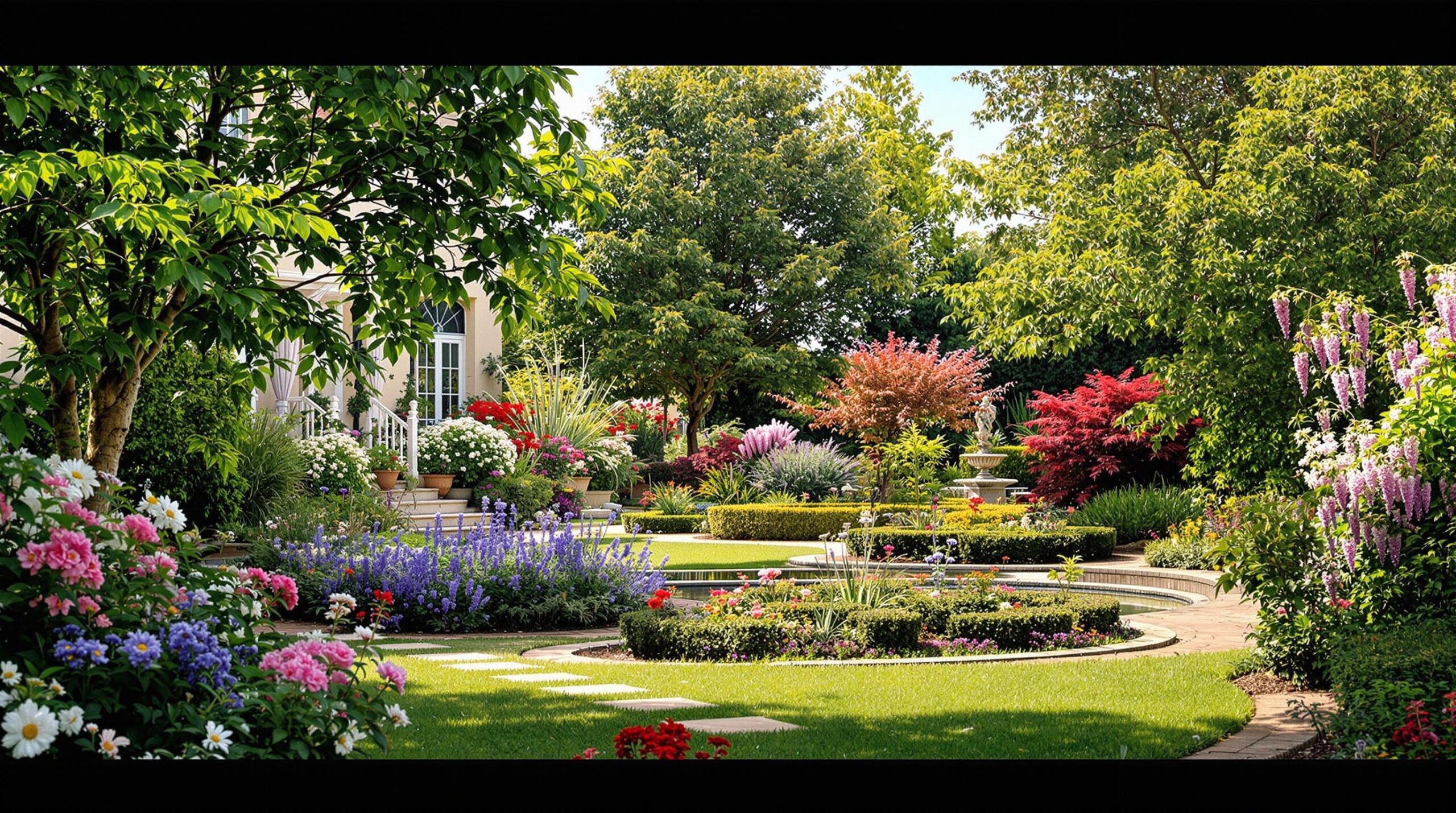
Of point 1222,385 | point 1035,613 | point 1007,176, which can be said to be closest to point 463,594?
point 1035,613

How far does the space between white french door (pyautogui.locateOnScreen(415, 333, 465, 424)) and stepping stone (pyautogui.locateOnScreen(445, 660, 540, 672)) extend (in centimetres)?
1466

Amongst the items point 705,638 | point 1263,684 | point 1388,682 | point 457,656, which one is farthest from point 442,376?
point 1388,682

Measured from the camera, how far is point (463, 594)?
339 inches

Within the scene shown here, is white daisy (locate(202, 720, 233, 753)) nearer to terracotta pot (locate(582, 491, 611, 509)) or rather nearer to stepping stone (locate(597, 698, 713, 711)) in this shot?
stepping stone (locate(597, 698, 713, 711))

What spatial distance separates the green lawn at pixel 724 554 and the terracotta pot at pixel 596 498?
11.6ft

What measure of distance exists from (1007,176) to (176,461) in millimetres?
10662

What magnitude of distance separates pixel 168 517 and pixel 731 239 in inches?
783

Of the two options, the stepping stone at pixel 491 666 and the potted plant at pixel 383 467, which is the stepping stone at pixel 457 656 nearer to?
the stepping stone at pixel 491 666

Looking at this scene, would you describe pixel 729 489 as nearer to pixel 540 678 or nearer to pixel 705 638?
pixel 705 638

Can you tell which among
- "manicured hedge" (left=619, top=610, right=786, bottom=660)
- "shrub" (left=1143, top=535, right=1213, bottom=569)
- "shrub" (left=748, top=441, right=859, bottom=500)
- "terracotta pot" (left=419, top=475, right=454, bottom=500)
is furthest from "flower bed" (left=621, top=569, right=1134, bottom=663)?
"shrub" (left=748, top=441, right=859, bottom=500)

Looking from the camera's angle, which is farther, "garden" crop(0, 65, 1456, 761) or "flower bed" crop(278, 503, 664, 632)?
"flower bed" crop(278, 503, 664, 632)

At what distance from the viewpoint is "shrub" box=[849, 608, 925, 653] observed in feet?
24.2
